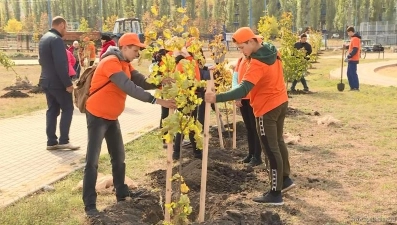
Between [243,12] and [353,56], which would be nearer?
[353,56]

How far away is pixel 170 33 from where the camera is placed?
4293mm

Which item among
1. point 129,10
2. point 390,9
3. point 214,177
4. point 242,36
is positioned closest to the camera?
point 242,36

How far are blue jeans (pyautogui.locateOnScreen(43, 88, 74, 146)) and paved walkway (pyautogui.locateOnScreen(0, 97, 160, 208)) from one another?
0.25 m

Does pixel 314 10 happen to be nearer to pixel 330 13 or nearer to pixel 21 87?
pixel 330 13

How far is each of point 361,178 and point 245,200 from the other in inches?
69.4

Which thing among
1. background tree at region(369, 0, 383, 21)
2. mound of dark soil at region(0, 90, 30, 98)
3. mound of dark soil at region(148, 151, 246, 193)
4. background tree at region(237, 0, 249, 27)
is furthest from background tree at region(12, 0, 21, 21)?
mound of dark soil at region(148, 151, 246, 193)

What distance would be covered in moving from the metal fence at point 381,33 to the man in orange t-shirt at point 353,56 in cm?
4793

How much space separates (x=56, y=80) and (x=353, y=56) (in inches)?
428

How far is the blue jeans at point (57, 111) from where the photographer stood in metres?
8.02

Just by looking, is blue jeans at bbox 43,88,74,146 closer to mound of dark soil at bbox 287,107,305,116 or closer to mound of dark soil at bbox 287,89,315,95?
mound of dark soil at bbox 287,107,305,116

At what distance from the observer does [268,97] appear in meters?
5.34

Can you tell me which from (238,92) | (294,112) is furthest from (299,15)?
(238,92)

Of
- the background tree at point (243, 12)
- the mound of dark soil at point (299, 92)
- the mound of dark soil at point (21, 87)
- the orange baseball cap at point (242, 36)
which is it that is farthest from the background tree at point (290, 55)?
the background tree at point (243, 12)

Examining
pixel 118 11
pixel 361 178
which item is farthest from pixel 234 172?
pixel 118 11
